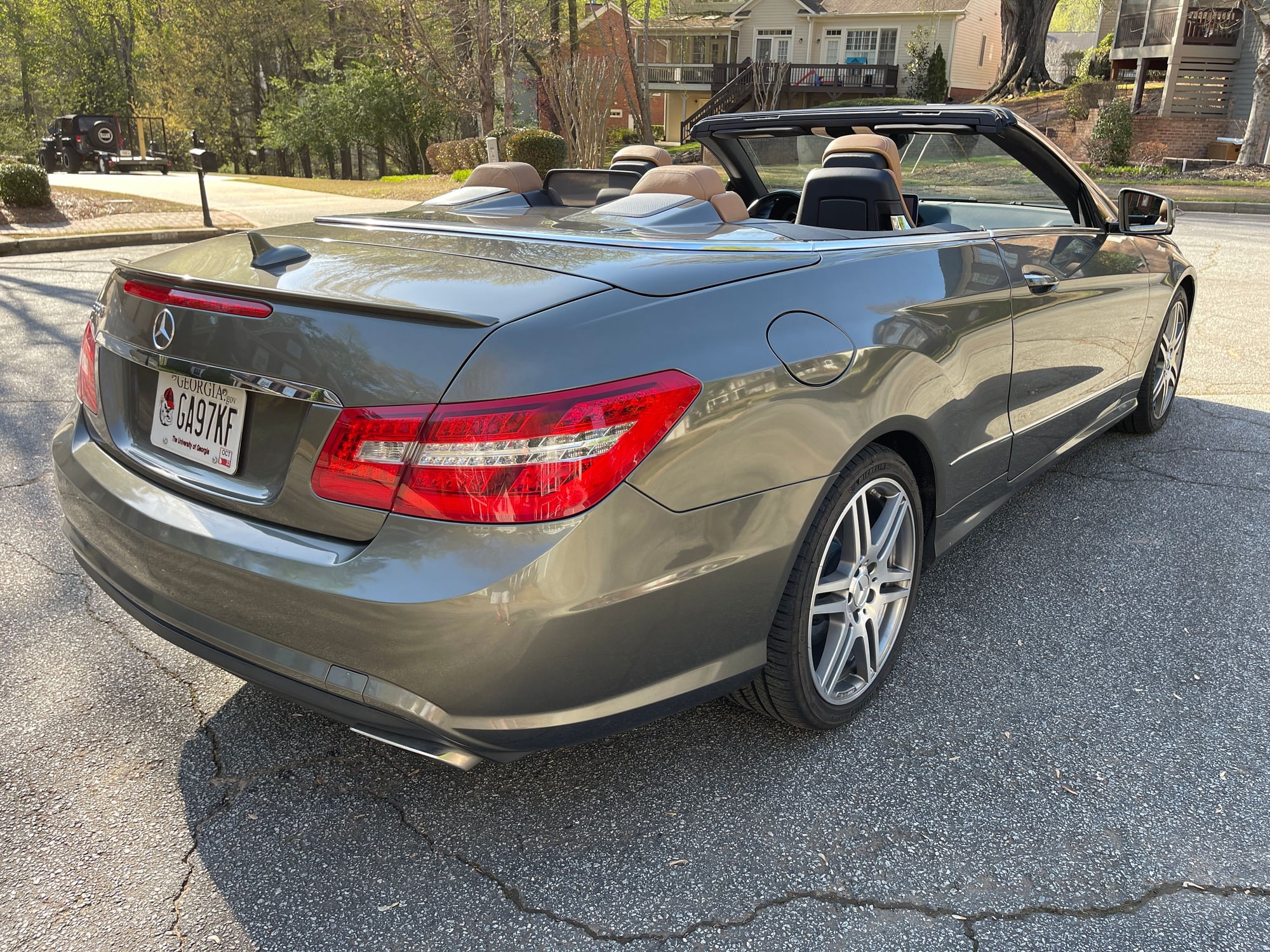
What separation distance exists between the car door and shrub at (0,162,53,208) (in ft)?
51.9

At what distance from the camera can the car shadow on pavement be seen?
1.96 m

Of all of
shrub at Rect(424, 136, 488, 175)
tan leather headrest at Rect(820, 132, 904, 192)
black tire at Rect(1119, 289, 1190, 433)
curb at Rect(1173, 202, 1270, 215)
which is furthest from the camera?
shrub at Rect(424, 136, 488, 175)

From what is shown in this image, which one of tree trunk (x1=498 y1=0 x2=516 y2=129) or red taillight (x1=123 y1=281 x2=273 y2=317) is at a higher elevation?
tree trunk (x1=498 y1=0 x2=516 y2=129)

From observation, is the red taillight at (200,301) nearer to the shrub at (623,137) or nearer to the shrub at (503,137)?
the shrub at (503,137)

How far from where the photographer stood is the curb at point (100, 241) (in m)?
11.7

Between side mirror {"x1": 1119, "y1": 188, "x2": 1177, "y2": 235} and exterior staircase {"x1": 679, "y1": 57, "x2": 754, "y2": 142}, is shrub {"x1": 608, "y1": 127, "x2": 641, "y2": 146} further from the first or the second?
side mirror {"x1": 1119, "y1": 188, "x2": 1177, "y2": 235}

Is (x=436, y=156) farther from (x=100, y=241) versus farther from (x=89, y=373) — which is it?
(x=89, y=373)

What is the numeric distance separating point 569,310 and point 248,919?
1398 millimetres

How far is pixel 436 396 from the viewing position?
1.75 metres

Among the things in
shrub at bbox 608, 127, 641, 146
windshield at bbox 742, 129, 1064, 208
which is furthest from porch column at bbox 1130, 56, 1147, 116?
windshield at bbox 742, 129, 1064, 208

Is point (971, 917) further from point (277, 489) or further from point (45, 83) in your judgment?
point (45, 83)

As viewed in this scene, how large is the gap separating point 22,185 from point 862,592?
16.3 metres

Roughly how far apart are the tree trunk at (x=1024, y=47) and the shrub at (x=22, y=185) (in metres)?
30.3

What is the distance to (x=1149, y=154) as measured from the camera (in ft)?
84.4
